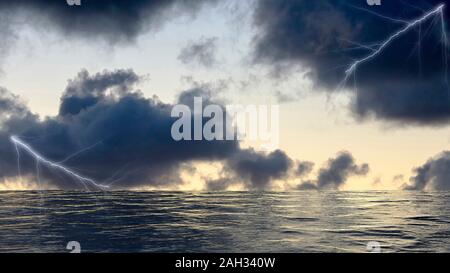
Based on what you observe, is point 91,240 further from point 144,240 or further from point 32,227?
point 32,227

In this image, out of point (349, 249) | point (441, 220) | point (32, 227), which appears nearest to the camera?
point (349, 249)

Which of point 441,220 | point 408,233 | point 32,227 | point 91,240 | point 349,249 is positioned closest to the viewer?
point 349,249

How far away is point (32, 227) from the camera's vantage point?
75.9 ft

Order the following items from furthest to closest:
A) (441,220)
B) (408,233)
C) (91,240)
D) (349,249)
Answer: (441,220), (408,233), (91,240), (349,249)

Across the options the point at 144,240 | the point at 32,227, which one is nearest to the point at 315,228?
the point at 144,240

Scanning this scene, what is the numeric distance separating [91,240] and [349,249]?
37.3 ft

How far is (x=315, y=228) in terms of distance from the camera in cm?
2234
